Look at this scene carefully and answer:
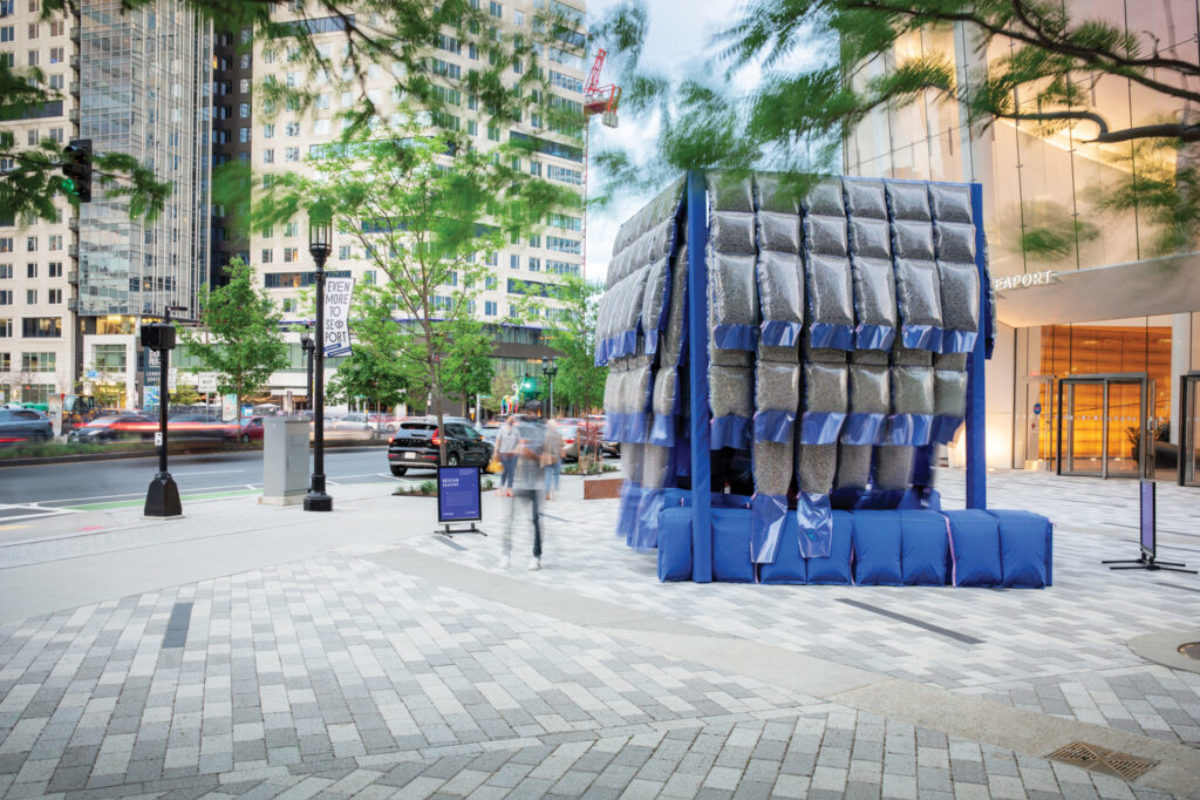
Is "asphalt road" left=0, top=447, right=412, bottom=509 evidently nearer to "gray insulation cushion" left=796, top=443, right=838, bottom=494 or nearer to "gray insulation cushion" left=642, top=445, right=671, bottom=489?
"gray insulation cushion" left=642, top=445, right=671, bottom=489

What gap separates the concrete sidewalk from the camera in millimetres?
4137

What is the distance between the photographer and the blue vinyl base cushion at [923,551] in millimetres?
8906

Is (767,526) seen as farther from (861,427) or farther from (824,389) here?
(824,389)

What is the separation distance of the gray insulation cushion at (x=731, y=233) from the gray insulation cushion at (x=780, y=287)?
0.69ft

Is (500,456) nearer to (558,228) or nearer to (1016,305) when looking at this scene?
(558,228)

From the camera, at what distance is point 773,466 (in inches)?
352

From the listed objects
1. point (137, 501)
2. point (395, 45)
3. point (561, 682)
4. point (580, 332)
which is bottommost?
point (137, 501)

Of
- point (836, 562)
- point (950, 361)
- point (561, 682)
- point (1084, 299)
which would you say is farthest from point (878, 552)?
point (1084, 299)

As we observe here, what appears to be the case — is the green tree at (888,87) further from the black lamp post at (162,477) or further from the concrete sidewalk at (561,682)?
the black lamp post at (162,477)

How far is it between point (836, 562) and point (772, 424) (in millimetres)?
1662

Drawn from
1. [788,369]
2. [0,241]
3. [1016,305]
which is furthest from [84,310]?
[788,369]

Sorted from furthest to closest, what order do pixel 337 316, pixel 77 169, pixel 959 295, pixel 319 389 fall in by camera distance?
pixel 337 316 < pixel 319 389 < pixel 959 295 < pixel 77 169

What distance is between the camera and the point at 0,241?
62656 millimetres

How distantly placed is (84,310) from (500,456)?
7640cm
